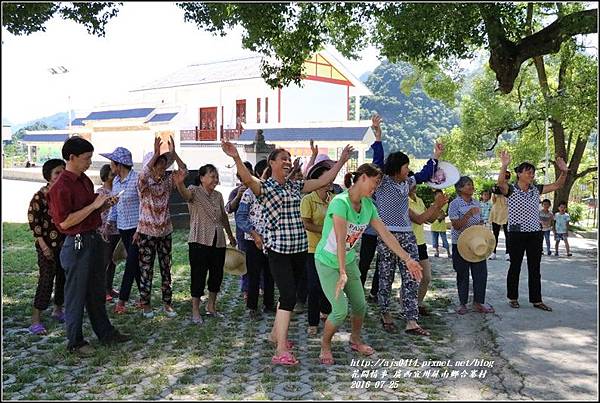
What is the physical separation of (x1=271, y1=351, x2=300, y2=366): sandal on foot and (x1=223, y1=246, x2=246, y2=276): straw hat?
6.74 ft

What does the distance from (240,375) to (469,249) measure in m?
3.03

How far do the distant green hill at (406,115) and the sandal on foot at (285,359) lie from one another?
55282 mm

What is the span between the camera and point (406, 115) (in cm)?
6506

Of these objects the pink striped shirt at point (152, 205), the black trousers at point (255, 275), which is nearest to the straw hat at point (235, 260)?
the black trousers at point (255, 275)

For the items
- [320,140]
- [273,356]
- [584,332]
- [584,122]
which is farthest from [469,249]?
[320,140]

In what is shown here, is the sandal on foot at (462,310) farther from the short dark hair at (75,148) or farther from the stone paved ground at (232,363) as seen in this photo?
the short dark hair at (75,148)

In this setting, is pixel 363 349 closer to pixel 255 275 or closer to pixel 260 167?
pixel 255 275

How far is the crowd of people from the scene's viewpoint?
493 centimetres

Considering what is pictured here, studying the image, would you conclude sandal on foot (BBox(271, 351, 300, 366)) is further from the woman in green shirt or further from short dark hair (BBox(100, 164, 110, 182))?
short dark hair (BBox(100, 164, 110, 182))

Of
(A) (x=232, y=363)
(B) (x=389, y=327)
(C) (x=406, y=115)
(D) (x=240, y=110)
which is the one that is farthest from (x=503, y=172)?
(C) (x=406, y=115)

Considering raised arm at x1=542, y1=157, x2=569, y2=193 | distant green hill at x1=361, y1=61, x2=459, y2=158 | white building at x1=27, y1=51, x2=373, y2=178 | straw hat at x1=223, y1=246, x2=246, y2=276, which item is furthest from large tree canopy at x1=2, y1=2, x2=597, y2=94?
distant green hill at x1=361, y1=61, x2=459, y2=158

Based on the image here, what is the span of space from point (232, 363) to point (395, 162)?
95.4 inches

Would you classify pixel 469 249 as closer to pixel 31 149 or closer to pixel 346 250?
pixel 346 250

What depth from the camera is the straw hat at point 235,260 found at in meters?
6.85
